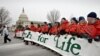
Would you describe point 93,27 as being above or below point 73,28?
above

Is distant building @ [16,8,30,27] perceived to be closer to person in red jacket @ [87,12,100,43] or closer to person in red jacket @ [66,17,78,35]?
person in red jacket @ [66,17,78,35]

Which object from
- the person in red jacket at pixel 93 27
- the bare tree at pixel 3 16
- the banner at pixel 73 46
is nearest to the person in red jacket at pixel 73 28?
the banner at pixel 73 46

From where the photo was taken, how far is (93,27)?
27.4ft

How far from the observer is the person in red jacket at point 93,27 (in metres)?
8.26

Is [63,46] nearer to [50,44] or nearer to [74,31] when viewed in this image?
[74,31]

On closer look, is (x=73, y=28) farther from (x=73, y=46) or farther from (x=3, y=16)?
(x=3, y=16)

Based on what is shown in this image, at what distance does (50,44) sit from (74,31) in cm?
444

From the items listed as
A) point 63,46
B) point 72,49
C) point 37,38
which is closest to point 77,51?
point 72,49

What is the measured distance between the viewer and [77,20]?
12.3 metres

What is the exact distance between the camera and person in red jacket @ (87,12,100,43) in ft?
27.1

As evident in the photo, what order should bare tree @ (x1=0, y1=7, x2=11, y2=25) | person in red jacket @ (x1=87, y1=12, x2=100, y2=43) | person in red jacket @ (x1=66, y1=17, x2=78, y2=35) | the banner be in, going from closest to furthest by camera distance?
person in red jacket @ (x1=87, y1=12, x2=100, y2=43)
the banner
person in red jacket @ (x1=66, y1=17, x2=78, y2=35)
bare tree @ (x1=0, y1=7, x2=11, y2=25)

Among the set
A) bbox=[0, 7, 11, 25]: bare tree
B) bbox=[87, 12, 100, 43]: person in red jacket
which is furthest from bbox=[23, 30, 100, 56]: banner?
bbox=[0, 7, 11, 25]: bare tree

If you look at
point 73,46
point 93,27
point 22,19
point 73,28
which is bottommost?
point 22,19

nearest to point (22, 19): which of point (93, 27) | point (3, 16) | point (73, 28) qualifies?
point (3, 16)
